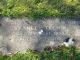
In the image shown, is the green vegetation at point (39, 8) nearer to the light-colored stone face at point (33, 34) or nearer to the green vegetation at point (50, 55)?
the light-colored stone face at point (33, 34)

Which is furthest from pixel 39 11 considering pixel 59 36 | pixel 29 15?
pixel 59 36

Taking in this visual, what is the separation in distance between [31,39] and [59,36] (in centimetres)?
90

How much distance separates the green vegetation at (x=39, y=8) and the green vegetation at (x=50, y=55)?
111 cm

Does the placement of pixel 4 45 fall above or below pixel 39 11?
below

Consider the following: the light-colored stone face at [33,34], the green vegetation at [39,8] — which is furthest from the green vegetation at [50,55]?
the green vegetation at [39,8]

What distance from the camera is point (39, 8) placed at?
11227 millimetres

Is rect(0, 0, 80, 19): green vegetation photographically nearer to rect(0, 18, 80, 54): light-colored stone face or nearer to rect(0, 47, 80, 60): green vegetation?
rect(0, 18, 80, 54): light-colored stone face

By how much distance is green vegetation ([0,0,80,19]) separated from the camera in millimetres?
10984

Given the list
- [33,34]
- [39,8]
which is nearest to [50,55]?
[33,34]

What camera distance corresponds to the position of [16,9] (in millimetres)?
11195

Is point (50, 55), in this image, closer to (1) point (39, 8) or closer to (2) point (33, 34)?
(2) point (33, 34)

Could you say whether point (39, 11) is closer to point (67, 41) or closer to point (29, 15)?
point (29, 15)

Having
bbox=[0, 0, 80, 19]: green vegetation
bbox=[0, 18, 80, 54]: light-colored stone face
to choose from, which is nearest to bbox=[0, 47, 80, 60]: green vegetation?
bbox=[0, 18, 80, 54]: light-colored stone face

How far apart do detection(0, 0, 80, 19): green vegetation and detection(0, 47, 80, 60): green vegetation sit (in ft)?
3.64
